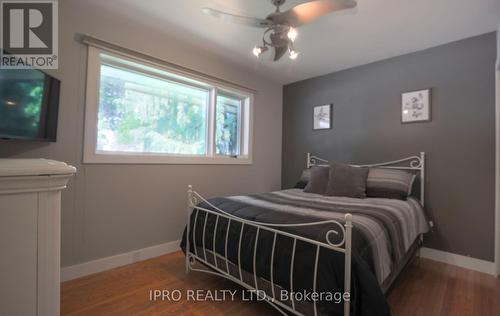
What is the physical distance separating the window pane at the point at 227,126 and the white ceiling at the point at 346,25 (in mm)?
622

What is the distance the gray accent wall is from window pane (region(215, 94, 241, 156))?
56.6 inches

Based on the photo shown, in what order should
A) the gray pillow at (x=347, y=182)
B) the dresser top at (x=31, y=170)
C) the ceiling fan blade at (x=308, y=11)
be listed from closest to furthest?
the dresser top at (x=31, y=170), the ceiling fan blade at (x=308, y=11), the gray pillow at (x=347, y=182)

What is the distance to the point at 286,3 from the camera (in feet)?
6.17

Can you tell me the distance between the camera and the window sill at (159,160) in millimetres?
2152

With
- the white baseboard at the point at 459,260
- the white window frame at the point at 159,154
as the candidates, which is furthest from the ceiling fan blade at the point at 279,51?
the white baseboard at the point at 459,260

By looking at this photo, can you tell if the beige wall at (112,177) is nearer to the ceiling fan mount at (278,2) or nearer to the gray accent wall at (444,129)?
the ceiling fan mount at (278,2)

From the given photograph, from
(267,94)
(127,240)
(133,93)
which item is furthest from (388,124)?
(127,240)

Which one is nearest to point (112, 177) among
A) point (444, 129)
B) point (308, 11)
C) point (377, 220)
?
point (308, 11)

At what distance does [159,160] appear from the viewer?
253cm

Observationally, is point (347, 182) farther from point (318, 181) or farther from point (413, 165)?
point (413, 165)

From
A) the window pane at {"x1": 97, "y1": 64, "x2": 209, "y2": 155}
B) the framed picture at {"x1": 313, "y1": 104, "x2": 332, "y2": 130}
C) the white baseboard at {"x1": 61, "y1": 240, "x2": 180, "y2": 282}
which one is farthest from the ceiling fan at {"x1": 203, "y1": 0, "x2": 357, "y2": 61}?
the white baseboard at {"x1": 61, "y1": 240, "x2": 180, "y2": 282}

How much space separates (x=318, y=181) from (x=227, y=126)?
4.73 ft

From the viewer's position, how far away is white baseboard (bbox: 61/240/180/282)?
1998mm

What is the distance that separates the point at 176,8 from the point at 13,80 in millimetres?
1296
